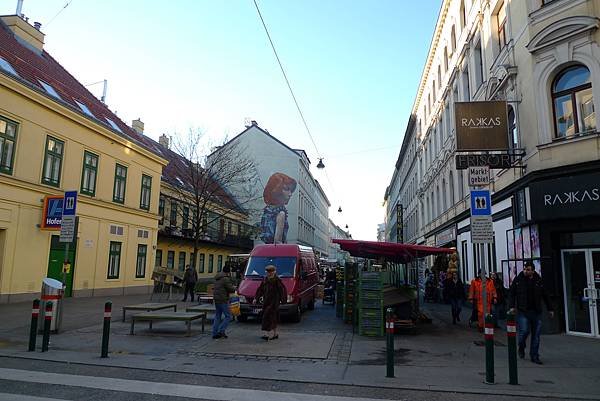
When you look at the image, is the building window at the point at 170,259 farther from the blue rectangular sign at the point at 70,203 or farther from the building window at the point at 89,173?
the blue rectangular sign at the point at 70,203

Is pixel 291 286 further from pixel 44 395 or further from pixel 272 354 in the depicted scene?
pixel 44 395

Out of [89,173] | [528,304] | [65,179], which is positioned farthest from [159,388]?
[89,173]

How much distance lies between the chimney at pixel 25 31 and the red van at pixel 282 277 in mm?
17814

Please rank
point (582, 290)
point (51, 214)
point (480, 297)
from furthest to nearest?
point (51, 214) < point (480, 297) < point (582, 290)

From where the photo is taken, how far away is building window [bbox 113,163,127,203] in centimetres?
2467

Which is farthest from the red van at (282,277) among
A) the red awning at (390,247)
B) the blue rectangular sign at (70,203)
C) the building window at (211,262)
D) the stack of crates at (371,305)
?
the building window at (211,262)

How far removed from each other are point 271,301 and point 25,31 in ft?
71.4

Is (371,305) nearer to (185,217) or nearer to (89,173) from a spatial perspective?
(89,173)

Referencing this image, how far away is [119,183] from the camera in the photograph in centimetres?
2511

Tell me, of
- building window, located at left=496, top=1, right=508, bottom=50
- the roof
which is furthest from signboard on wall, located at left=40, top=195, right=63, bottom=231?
building window, located at left=496, top=1, right=508, bottom=50

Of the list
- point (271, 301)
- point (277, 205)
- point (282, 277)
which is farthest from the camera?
point (277, 205)

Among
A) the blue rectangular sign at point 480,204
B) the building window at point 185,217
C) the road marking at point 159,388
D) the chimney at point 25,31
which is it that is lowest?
the road marking at point 159,388

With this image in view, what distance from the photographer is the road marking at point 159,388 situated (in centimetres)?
617

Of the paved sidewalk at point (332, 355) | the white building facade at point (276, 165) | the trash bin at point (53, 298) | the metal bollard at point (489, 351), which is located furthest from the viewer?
the white building facade at point (276, 165)
